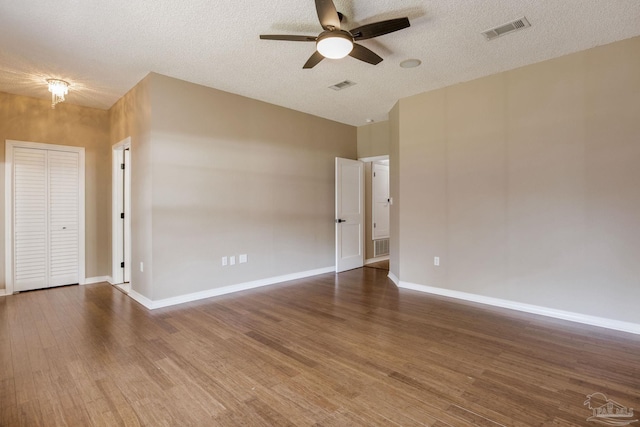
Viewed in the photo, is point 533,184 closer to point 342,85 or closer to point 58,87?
point 342,85

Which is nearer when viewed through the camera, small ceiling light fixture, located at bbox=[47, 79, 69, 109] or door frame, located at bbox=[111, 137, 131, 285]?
small ceiling light fixture, located at bbox=[47, 79, 69, 109]

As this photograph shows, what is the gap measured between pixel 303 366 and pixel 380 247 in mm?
4956

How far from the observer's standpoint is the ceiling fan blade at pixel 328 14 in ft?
7.09

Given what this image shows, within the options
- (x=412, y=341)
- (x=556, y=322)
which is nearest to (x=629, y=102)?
(x=556, y=322)

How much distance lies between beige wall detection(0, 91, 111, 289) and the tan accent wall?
1.11m

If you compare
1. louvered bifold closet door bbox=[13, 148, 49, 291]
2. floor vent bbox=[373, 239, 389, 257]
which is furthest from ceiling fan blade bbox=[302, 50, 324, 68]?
floor vent bbox=[373, 239, 389, 257]

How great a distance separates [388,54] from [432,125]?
1448mm

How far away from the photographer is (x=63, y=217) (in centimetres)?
487

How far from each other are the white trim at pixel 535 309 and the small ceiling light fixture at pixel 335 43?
3.30 meters

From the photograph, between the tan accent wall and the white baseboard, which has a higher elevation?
the tan accent wall

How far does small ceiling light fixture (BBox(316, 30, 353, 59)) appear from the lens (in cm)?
245

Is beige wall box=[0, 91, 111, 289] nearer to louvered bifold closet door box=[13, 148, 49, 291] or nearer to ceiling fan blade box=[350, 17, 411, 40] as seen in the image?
louvered bifold closet door box=[13, 148, 49, 291]

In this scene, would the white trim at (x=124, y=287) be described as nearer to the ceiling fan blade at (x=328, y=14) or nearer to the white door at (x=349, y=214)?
the white door at (x=349, y=214)

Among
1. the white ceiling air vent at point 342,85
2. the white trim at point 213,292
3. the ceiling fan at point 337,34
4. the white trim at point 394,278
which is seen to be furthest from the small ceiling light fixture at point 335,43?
the white trim at point 394,278
